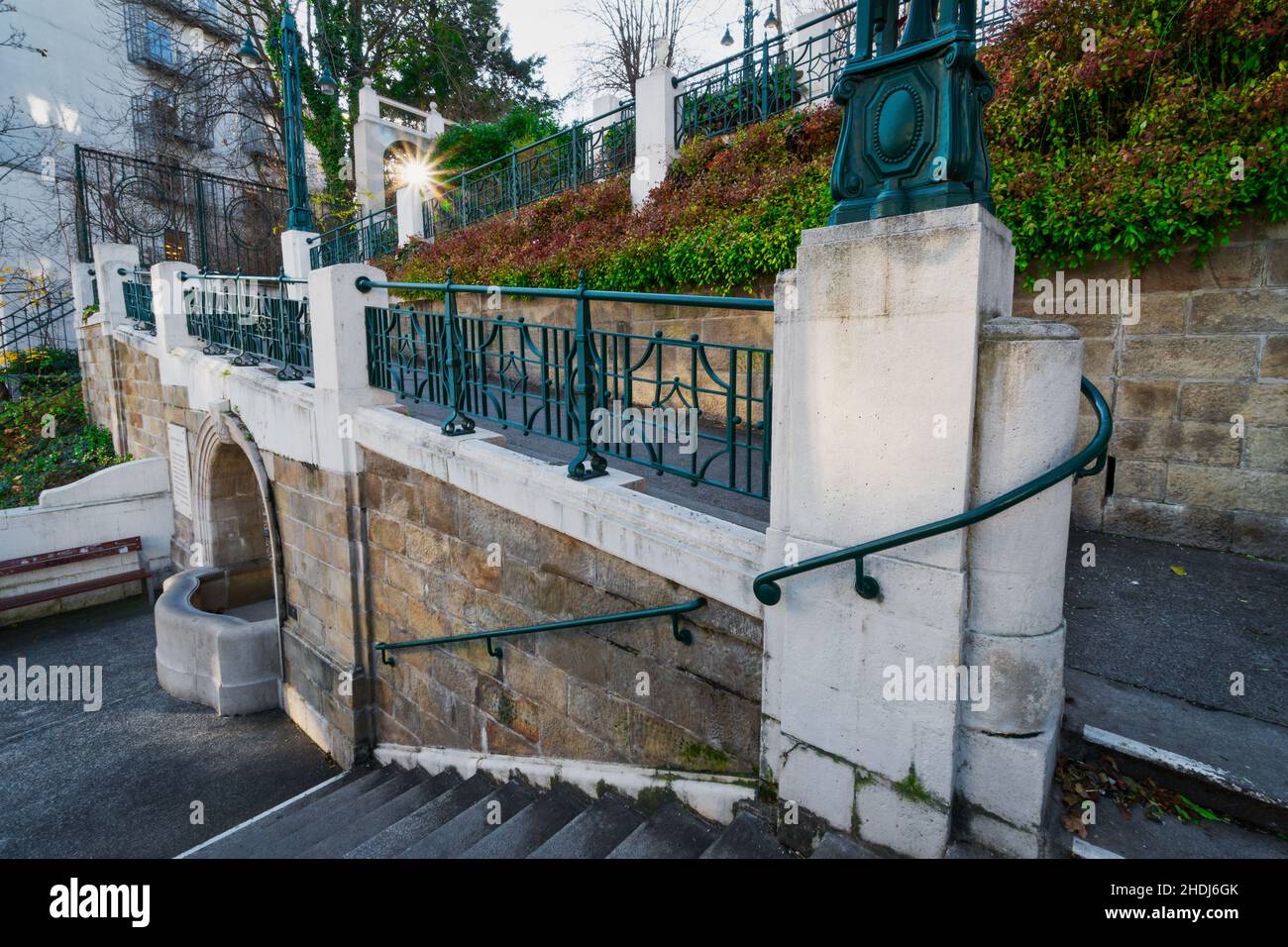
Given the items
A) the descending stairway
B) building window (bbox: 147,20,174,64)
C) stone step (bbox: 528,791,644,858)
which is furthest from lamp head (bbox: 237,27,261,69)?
stone step (bbox: 528,791,644,858)

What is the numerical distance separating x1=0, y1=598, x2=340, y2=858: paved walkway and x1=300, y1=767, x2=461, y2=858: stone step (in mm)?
1654

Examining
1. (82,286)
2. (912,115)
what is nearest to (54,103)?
(82,286)

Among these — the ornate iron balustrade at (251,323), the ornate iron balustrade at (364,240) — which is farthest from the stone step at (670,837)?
the ornate iron balustrade at (364,240)

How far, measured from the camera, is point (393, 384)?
19.4 ft

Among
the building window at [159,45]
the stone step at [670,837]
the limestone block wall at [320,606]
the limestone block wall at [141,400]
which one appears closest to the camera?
the stone step at [670,837]

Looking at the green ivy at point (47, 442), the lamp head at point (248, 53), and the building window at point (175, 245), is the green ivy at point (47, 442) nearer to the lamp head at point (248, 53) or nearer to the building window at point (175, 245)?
the building window at point (175, 245)

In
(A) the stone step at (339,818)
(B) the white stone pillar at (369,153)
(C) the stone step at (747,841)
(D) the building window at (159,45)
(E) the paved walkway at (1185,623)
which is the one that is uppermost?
(D) the building window at (159,45)

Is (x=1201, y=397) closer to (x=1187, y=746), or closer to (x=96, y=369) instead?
(x=1187, y=746)

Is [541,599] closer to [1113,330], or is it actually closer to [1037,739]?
[1037,739]

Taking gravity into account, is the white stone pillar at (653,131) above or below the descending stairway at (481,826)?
above

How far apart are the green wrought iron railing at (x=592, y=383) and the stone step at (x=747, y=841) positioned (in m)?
1.43

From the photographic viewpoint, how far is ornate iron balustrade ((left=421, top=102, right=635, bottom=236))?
427 inches

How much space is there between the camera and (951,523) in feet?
7.45

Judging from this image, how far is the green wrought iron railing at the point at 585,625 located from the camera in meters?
3.26
